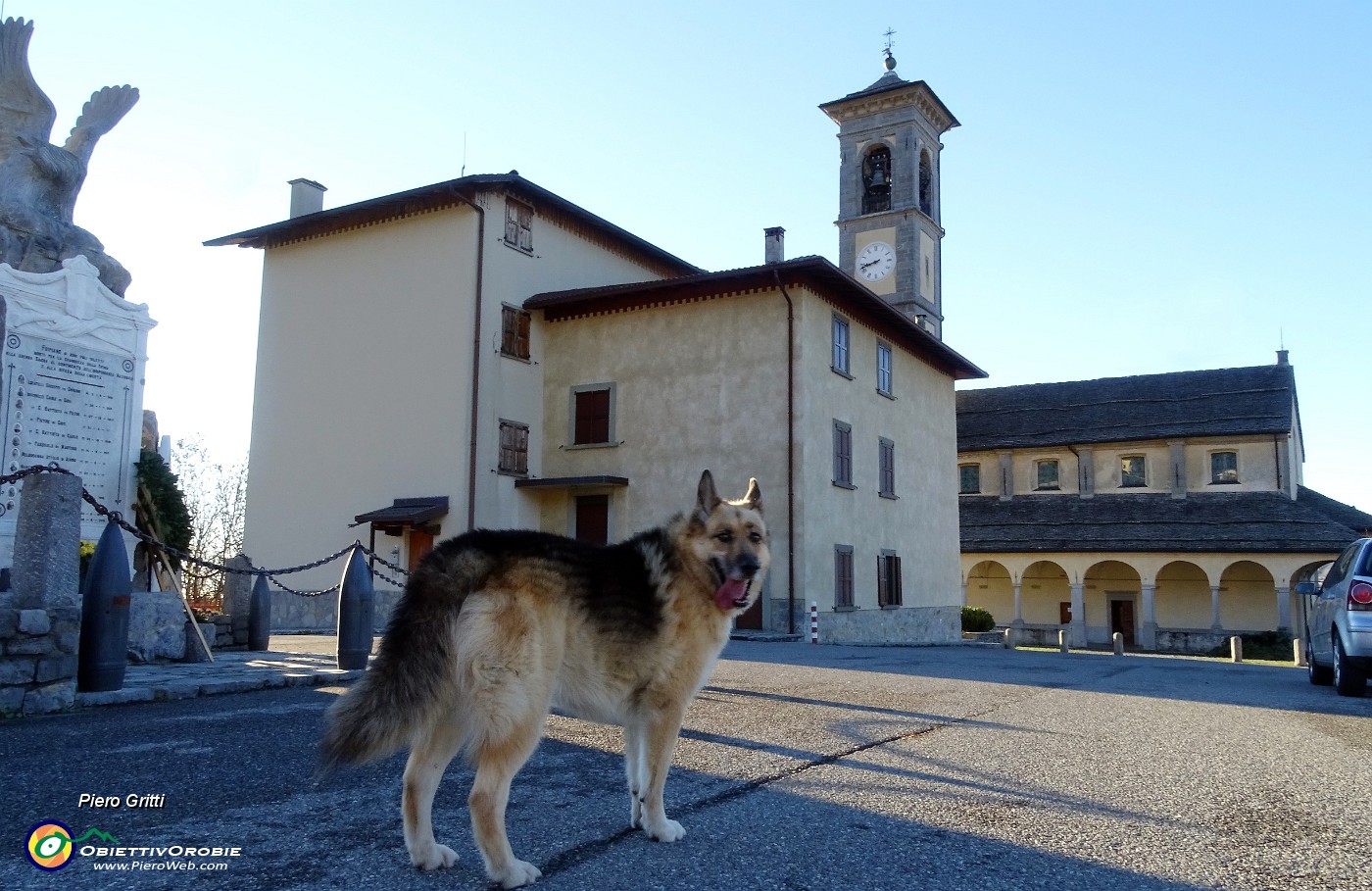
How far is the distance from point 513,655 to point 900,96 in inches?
1854

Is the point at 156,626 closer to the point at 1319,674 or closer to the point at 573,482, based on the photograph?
the point at 1319,674

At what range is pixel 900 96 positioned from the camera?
152 ft

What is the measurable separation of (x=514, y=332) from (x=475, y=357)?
1642mm

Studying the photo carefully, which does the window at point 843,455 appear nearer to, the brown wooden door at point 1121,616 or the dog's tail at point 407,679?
the dog's tail at point 407,679

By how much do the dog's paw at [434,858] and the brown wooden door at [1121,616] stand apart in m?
44.8

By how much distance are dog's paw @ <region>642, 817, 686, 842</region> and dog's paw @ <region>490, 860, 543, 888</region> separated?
643 mm

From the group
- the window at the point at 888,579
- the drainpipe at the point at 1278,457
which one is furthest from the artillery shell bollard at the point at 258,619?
the drainpipe at the point at 1278,457

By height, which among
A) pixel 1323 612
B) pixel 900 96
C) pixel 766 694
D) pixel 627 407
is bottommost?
pixel 766 694

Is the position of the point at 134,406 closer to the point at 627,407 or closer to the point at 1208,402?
the point at 627,407

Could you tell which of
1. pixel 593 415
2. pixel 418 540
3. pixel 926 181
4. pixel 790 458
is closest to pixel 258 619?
pixel 418 540

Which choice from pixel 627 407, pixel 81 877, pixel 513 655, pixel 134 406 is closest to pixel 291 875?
pixel 81 877

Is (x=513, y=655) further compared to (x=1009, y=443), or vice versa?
(x=1009, y=443)

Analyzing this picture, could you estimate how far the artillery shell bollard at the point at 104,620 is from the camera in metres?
7.87

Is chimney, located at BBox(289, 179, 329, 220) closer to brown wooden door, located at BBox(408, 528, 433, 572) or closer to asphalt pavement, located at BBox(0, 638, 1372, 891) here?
brown wooden door, located at BBox(408, 528, 433, 572)
